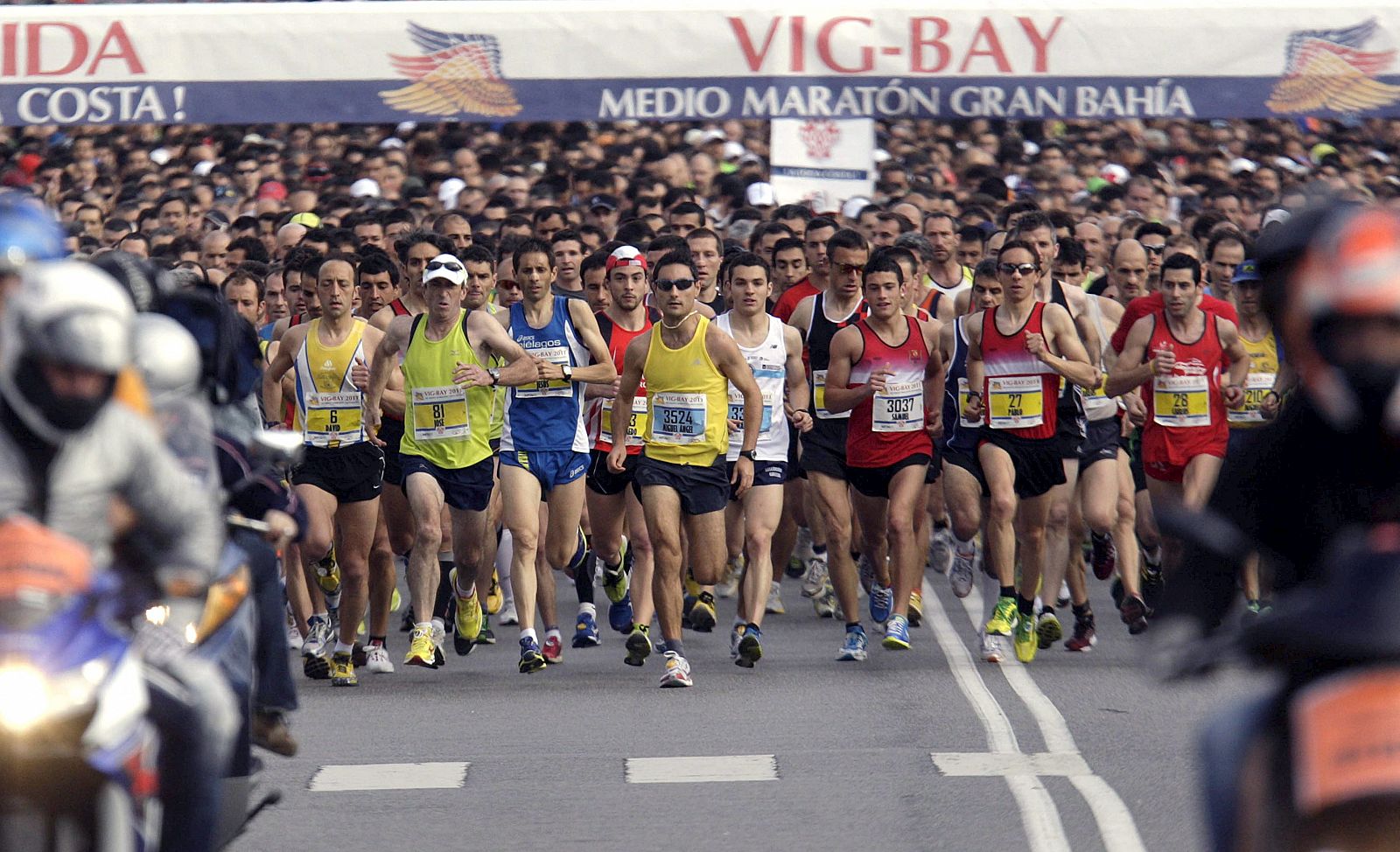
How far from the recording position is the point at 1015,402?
43.5 feet

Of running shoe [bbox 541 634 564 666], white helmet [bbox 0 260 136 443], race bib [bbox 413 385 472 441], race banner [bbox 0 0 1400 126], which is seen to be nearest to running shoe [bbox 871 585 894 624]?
running shoe [bbox 541 634 564 666]

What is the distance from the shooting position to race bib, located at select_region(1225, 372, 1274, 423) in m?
13.8

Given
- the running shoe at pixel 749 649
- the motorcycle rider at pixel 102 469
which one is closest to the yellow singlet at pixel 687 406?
the running shoe at pixel 749 649

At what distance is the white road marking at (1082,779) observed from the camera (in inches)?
323

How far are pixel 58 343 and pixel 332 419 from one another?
7.95 meters

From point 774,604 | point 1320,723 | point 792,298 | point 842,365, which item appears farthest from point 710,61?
point 1320,723

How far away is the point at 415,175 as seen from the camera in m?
Result: 27.6

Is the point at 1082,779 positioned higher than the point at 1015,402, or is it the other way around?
the point at 1015,402

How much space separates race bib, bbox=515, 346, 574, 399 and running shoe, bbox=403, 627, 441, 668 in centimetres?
131

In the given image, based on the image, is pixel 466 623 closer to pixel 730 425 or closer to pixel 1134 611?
pixel 730 425

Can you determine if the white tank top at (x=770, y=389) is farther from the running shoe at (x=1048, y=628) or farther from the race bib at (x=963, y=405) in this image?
the running shoe at (x=1048, y=628)

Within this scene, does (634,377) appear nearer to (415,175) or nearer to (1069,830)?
(1069,830)

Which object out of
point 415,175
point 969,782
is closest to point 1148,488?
point 969,782

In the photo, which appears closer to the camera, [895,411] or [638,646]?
[638,646]
